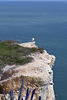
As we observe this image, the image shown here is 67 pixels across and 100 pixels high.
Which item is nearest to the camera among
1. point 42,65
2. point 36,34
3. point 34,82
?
point 34,82

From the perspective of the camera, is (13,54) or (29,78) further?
(13,54)

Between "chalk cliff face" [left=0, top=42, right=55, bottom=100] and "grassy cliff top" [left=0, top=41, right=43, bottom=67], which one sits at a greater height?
"grassy cliff top" [left=0, top=41, right=43, bottom=67]

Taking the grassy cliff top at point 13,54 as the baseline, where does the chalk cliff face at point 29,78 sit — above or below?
below

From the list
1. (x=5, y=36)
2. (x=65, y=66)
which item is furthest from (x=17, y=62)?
(x=5, y=36)

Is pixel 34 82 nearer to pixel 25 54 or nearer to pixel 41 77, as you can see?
pixel 41 77

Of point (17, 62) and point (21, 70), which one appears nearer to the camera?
point (21, 70)

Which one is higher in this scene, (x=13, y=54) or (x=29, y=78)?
(x=13, y=54)

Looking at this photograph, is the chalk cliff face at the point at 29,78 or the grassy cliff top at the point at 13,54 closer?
the chalk cliff face at the point at 29,78

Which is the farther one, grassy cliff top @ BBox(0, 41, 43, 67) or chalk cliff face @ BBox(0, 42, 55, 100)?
grassy cliff top @ BBox(0, 41, 43, 67)
